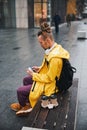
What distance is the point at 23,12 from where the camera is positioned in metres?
30.1

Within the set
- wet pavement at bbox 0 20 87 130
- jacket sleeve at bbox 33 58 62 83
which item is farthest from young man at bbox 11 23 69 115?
wet pavement at bbox 0 20 87 130

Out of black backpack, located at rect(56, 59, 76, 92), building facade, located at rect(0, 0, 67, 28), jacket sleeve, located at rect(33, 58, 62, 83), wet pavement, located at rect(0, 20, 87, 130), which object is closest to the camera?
jacket sleeve, located at rect(33, 58, 62, 83)

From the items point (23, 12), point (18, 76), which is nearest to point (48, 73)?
point (18, 76)

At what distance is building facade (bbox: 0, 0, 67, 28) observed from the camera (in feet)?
98.9

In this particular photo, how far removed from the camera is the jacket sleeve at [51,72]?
14.9 ft

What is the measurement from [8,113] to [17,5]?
2552 cm

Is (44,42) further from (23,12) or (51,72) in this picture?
(23,12)

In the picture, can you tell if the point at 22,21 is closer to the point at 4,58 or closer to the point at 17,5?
the point at 17,5

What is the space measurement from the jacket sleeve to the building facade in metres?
26.1

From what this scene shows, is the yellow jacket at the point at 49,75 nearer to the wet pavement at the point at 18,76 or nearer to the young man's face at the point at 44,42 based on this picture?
the young man's face at the point at 44,42

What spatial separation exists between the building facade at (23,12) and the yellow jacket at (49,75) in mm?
25821

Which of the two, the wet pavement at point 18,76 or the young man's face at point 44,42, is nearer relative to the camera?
the young man's face at point 44,42

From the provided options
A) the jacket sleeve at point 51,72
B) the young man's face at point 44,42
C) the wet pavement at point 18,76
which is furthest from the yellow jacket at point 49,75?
the wet pavement at point 18,76

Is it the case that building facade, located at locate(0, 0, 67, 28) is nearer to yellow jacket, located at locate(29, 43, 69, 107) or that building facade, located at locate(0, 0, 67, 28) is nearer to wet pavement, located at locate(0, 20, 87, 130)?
wet pavement, located at locate(0, 20, 87, 130)
